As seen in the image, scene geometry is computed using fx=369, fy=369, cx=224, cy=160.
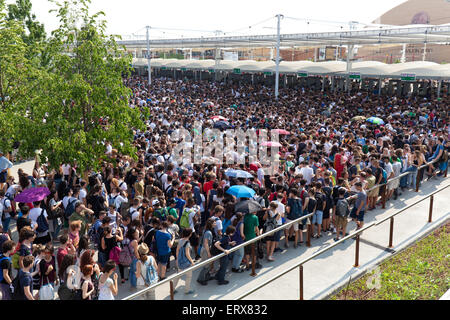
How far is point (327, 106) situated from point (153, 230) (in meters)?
20.6

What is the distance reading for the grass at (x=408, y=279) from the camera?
19.8 ft

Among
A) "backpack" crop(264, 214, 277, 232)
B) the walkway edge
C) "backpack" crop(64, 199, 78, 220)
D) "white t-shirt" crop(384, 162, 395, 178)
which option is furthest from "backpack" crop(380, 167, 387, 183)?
"backpack" crop(64, 199, 78, 220)

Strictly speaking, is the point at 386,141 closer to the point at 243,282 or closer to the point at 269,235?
the point at 269,235

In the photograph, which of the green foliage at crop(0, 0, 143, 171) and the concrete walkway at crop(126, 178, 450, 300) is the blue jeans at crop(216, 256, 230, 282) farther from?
the green foliage at crop(0, 0, 143, 171)

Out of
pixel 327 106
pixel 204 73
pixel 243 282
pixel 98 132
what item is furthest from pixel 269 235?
pixel 204 73

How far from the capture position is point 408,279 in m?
6.46

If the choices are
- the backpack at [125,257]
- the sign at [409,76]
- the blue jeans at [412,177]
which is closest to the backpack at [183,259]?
the backpack at [125,257]

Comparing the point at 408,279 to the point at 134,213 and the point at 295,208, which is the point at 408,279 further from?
the point at 134,213

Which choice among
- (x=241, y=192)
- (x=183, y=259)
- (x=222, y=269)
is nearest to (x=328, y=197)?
(x=241, y=192)

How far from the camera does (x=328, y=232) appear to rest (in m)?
9.08

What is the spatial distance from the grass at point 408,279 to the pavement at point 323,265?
0.71 feet

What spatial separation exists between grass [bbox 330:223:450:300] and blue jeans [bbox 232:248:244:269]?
6.00 feet

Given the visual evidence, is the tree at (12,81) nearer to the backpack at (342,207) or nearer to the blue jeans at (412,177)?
the backpack at (342,207)

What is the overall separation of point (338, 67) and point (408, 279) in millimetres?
27957
